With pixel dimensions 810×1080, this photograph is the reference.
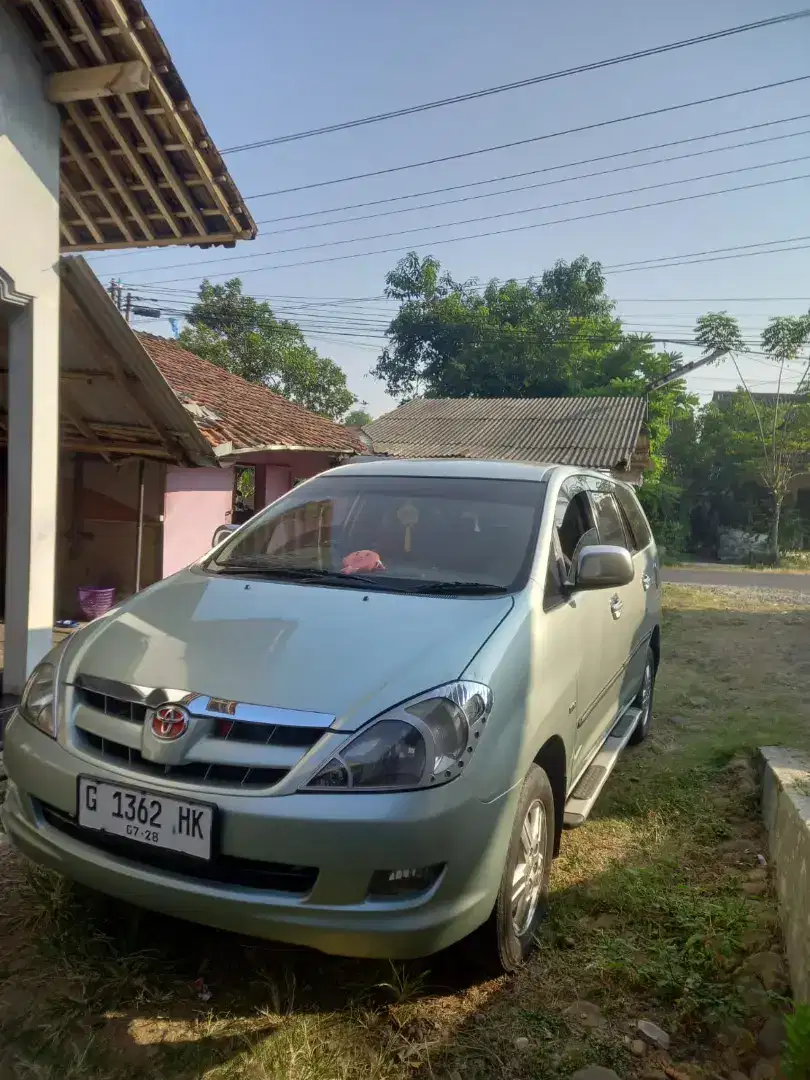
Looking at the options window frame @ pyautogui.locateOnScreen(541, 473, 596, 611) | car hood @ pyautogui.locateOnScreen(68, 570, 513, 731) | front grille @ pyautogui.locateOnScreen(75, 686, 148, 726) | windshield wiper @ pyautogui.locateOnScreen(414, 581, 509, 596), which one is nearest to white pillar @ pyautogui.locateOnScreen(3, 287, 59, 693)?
car hood @ pyautogui.locateOnScreen(68, 570, 513, 731)

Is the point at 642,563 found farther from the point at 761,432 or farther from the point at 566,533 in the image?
the point at 761,432

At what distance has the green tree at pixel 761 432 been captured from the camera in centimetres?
2394

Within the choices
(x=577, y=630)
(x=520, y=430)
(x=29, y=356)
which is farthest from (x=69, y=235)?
(x=520, y=430)

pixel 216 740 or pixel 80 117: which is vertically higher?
pixel 80 117

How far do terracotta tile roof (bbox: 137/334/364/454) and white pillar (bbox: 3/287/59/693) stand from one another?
2.89 metres

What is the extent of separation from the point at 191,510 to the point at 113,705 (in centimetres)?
765

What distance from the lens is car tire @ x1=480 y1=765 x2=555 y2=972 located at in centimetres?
224

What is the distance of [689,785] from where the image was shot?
4191mm

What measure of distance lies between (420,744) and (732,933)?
1.60 m

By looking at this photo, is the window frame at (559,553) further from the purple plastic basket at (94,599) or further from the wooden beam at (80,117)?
the purple plastic basket at (94,599)

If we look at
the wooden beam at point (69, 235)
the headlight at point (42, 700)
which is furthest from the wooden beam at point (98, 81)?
the headlight at point (42, 700)

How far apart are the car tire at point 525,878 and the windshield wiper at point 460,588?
2.07 feet

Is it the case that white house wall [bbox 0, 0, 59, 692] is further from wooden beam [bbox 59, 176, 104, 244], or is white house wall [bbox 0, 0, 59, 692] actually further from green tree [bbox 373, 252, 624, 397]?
green tree [bbox 373, 252, 624, 397]

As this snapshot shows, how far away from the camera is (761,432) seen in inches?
977
